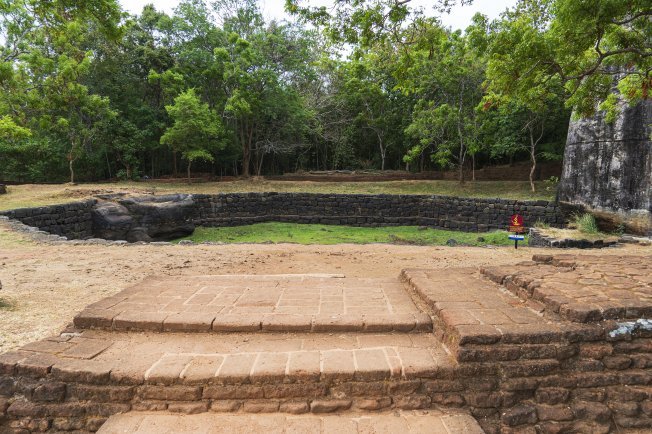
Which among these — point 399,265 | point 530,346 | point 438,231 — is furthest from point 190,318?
point 438,231

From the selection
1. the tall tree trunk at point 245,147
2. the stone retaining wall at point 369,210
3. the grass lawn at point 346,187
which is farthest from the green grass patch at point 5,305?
the tall tree trunk at point 245,147

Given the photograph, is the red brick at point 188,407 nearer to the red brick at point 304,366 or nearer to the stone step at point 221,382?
the stone step at point 221,382

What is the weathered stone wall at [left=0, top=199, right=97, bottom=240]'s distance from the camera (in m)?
11.1

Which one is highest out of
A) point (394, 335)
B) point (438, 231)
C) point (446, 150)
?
point (446, 150)

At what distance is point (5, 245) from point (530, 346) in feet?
30.2

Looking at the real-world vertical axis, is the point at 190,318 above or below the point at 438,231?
above

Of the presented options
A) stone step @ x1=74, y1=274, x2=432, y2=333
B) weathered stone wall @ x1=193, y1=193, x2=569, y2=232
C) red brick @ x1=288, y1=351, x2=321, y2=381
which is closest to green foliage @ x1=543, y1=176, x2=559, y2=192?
weathered stone wall @ x1=193, y1=193, x2=569, y2=232

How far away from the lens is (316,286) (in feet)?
14.3

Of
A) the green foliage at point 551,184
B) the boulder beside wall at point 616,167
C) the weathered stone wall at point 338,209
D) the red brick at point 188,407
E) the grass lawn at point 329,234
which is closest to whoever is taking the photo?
the red brick at point 188,407

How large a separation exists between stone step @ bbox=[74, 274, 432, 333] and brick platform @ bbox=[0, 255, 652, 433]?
0.06 ft

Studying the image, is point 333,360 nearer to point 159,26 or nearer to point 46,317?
point 46,317

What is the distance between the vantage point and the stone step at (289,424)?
237cm

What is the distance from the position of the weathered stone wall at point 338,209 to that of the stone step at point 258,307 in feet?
42.5

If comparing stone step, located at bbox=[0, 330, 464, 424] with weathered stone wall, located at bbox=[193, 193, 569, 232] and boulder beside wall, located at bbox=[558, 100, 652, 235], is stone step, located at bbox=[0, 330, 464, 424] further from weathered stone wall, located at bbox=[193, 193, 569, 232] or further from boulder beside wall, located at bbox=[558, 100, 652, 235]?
weathered stone wall, located at bbox=[193, 193, 569, 232]
